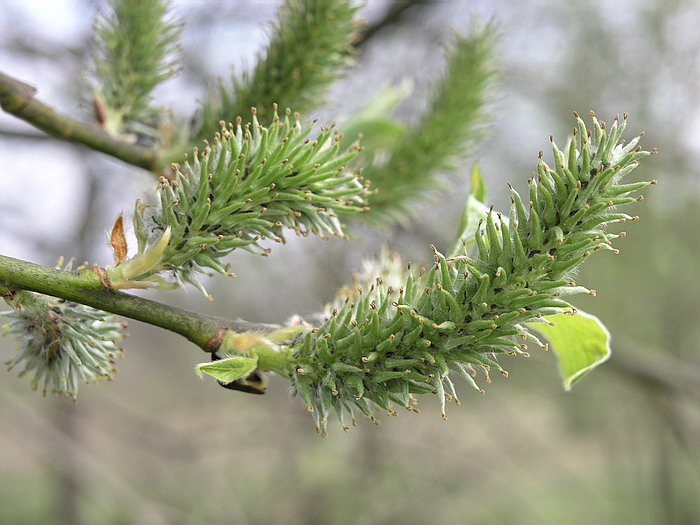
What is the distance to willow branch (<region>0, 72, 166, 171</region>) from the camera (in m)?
1.63

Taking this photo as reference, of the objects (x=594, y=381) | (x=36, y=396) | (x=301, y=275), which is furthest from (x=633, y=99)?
(x=36, y=396)

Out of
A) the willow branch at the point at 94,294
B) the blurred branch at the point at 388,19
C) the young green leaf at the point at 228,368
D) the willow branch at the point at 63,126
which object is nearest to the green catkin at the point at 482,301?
the young green leaf at the point at 228,368

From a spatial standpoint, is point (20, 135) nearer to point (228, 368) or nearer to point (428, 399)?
point (228, 368)

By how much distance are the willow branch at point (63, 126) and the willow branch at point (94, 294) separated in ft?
2.45

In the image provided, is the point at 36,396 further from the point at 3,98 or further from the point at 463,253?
the point at 463,253

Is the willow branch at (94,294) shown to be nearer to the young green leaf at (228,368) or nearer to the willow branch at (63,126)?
the young green leaf at (228,368)

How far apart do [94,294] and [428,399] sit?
6.09 m

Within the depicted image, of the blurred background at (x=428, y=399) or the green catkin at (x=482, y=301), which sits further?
the blurred background at (x=428, y=399)

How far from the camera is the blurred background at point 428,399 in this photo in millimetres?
4645

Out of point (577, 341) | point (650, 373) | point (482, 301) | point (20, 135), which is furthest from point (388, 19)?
point (482, 301)

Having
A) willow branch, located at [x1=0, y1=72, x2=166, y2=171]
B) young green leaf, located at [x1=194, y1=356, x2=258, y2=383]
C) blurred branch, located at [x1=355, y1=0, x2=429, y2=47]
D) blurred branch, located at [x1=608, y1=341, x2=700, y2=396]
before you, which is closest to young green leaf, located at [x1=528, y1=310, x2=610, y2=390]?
young green leaf, located at [x1=194, y1=356, x2=258, y2=383]

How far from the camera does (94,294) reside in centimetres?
113

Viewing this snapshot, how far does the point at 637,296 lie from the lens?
30.3 ft

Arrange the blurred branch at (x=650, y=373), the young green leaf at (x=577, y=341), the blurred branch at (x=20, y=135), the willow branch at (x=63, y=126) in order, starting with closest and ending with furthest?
the young green leaf at (x=577, y=341) → the willow branch at (x=63, y=126) → the blurred branch at (x=20, y=135) → the blurred branch at (x=650, y=373)
